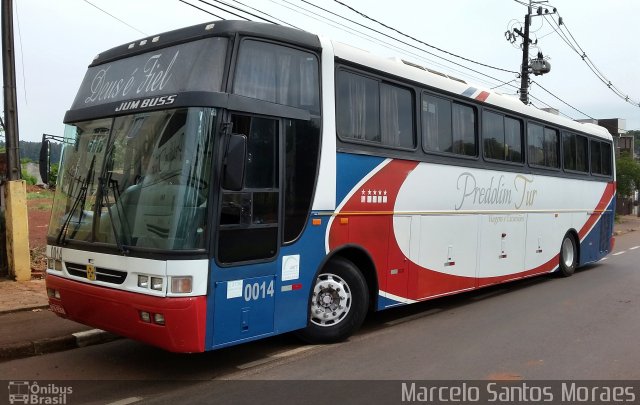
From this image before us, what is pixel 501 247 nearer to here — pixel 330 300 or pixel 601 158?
pixel 330 300

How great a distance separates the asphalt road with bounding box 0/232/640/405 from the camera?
15.7ft

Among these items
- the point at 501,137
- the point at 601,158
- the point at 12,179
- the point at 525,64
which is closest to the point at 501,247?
the point at 501,137

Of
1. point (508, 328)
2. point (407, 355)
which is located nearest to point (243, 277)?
point (407, 355)

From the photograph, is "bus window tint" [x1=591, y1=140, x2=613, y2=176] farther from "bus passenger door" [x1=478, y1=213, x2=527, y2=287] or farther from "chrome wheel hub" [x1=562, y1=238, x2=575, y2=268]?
"bus passenger door" [x1=478, y1=213, x2=527, y2=287]

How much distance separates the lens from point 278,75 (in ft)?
17.8

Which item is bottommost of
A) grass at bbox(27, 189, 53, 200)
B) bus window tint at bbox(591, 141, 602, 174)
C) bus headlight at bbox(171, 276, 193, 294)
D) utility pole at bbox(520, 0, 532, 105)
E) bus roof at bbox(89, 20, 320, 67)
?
bus headlight at bbox(171, 276, 193, 294)

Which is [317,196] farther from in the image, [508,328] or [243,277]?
[508,328]

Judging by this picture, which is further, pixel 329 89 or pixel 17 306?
pixel 17 306

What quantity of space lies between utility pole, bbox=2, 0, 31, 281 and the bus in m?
3.65

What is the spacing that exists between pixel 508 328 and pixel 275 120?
13.9 ft

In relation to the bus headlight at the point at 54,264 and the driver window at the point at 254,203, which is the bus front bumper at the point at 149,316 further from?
the driver window at the point at 254,203

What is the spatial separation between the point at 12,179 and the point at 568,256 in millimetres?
11154

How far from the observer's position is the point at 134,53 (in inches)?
223

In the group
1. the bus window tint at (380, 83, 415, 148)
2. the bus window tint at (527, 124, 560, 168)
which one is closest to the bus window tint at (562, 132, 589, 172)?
the bus window tint at (527, 124, 560, 168)
